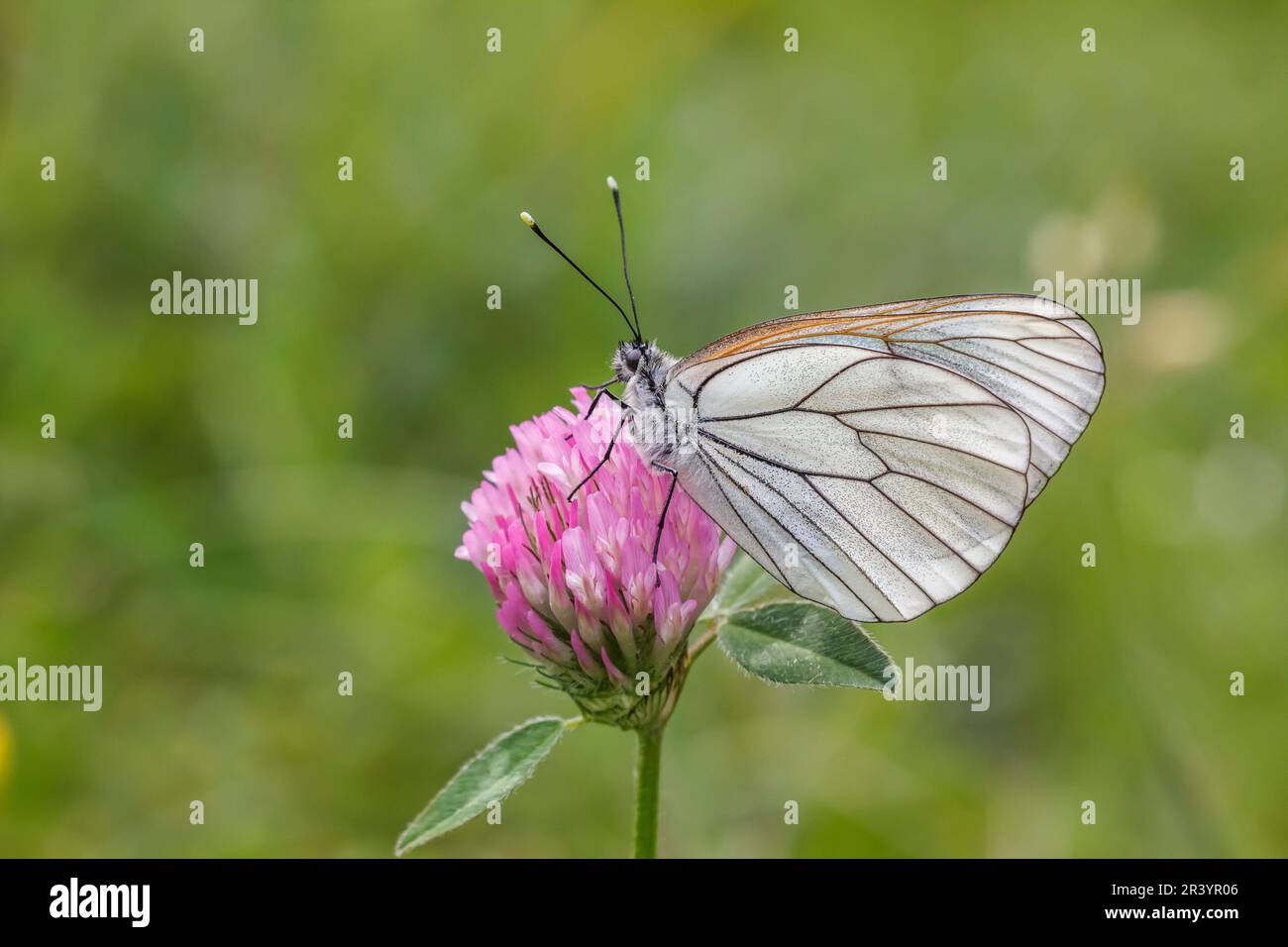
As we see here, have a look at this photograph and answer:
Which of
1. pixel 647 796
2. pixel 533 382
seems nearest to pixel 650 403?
pixel 647 796

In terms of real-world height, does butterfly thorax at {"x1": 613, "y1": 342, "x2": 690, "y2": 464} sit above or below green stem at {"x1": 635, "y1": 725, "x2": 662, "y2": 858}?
above

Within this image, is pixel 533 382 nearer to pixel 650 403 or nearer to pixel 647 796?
pixel 650 403

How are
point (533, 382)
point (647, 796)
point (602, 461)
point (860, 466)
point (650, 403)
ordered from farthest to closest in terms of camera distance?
point (533, 382) → point (860, 466) → point (650, 403) → point (602, 461) → point (647, 796)

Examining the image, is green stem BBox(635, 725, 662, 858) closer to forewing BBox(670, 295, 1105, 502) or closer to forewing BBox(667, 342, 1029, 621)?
forewing BBox(667, 342, 1029, 621)

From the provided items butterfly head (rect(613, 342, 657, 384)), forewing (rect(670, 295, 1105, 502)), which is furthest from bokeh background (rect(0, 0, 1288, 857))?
butterfly head (rect(613, 342, 657, 384))

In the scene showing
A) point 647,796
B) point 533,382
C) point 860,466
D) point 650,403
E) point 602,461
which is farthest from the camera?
point 533,382

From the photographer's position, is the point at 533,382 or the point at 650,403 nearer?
the point at 650,403
